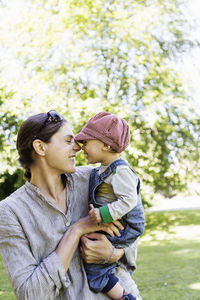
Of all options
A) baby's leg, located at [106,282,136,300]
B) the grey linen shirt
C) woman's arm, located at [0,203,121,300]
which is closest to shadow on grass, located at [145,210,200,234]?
baby's leg, located at [106,282,136,300]

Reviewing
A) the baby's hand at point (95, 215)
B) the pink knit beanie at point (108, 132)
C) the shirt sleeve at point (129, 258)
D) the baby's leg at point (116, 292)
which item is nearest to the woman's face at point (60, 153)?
the pink knit beanie at point (108, 132)

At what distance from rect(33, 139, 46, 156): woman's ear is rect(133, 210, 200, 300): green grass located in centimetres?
458

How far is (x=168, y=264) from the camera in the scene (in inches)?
332

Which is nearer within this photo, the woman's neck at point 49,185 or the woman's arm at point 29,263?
the woman's arm at point 29,263

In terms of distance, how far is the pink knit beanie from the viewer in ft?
7.33

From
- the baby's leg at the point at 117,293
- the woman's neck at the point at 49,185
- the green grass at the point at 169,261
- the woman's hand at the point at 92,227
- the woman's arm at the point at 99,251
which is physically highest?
the woman's neck at the point at 49,185

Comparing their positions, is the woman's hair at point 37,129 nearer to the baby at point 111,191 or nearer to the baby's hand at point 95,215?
the baby at point 111,191

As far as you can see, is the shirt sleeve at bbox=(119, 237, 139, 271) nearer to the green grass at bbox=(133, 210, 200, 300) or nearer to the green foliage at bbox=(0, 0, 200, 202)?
the green grass at bbox=(133, 210, 200, 300)

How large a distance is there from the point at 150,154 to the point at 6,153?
421cm

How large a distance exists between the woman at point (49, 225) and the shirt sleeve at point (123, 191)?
5.1 inches

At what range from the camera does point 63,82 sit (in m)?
11.1

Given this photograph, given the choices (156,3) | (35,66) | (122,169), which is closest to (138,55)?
(156,3)

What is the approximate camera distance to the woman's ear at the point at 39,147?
2.11 metres

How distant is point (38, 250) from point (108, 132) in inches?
28.7
